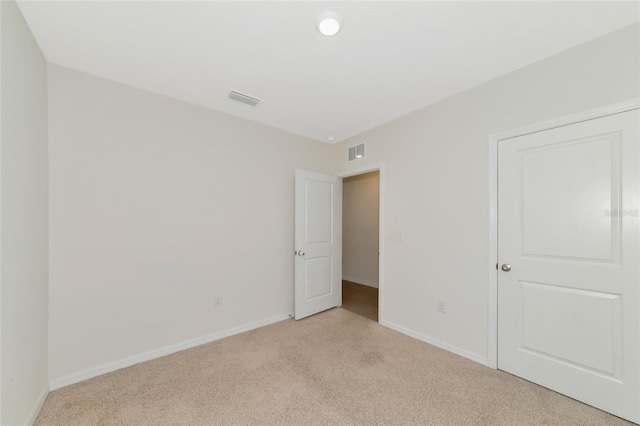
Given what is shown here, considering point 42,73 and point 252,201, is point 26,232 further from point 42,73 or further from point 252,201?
point 252,201

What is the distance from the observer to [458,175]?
2.58 metres

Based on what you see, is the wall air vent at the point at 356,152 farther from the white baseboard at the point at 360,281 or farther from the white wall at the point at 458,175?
the white baseboard at the point at 360,281

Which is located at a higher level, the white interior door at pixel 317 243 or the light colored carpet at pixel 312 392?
the white interior door at pixel 317 243

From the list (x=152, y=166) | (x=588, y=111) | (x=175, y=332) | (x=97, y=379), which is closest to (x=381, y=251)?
(x=588, y=111)

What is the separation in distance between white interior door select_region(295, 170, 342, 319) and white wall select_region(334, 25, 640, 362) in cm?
86

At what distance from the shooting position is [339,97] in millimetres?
2625

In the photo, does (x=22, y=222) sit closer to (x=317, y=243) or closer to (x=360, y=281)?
(x=317, y=243)

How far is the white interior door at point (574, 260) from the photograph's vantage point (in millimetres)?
1712

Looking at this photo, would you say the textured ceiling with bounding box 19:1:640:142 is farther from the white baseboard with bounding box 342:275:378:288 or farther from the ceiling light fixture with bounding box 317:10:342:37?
the white baseboard with bounding box 342:275:378:288

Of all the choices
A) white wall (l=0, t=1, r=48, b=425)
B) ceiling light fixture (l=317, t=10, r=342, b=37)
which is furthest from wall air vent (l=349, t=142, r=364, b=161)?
white wall (l=0, t=1, r=48, b=425)

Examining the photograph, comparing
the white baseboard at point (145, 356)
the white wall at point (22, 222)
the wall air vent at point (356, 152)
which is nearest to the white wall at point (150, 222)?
the white baseboard at point (145, 356)

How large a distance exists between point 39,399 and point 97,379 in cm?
37

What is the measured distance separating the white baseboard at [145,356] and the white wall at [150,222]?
4 centimetres

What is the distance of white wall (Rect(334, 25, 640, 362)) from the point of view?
6.06 feet
